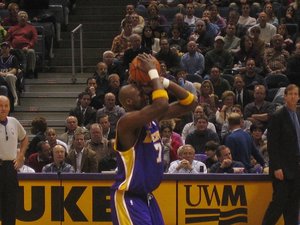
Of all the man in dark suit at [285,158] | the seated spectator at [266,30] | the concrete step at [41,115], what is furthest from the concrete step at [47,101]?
the man in dark suit at [285,158]

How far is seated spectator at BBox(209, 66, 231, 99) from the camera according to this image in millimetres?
16203

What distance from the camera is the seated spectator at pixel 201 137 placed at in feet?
47.2

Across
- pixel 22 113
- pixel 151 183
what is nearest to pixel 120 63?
pixel 22 113

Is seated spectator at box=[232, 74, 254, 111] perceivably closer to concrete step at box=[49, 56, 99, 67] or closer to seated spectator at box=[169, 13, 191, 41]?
seated spectator at box=[169, 13, 191, 41]

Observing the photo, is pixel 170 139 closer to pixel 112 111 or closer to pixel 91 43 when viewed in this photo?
pixel 112 111

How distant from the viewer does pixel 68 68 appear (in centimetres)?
1961

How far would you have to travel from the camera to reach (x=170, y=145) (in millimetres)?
14133

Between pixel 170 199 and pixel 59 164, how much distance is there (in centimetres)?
187

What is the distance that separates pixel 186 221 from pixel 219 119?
3376mm

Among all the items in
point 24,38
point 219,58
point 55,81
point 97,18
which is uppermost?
point 97,18

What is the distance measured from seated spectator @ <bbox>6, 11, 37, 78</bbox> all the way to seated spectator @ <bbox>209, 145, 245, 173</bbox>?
6446mm

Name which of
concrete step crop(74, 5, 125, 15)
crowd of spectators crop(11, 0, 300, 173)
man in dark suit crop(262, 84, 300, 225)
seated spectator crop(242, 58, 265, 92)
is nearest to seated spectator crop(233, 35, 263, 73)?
crowd of spectators crop(11, 0, 300, 173)

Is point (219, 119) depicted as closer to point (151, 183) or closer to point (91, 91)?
point (91, 91)

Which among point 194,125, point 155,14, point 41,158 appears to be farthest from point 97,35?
point 41,158
